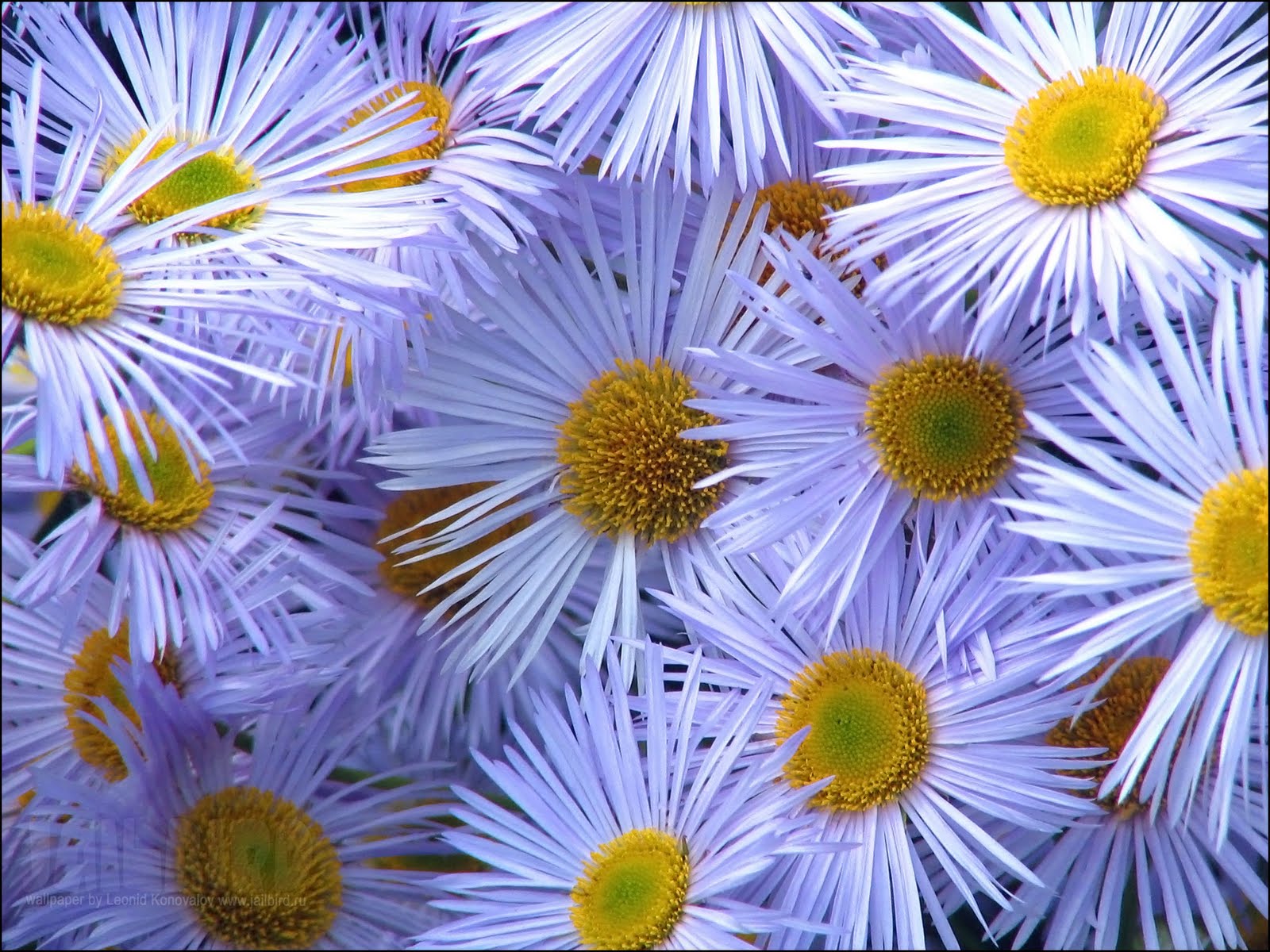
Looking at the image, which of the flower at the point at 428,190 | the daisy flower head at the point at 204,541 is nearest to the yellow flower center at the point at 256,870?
the daisy flower head at the point at 204,541

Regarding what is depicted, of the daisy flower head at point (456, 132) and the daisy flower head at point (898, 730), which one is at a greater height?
the daisy flower head at point (456, 132)

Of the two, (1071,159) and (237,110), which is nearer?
(1071,159)

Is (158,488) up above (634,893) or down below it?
above

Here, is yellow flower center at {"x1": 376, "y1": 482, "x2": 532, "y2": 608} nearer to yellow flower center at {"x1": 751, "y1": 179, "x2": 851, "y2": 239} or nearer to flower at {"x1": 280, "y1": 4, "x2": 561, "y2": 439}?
flower at {"x1": 280, "y1": 4, "x2": 561, "y2": 439}

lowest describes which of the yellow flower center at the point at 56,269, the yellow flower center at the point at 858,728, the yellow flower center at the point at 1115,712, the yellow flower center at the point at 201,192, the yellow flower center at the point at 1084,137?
the yellow flower center at the point at 858,728

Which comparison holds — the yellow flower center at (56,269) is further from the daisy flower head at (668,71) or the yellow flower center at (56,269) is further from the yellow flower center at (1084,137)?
the yellow flower center at (1084,137)

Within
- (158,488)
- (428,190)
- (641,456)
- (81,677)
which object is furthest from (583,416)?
(81,677)

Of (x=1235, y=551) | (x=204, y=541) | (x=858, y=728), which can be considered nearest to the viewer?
(x=1235, y=551)

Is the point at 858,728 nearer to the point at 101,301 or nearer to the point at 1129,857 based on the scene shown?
the point at 1129,857
